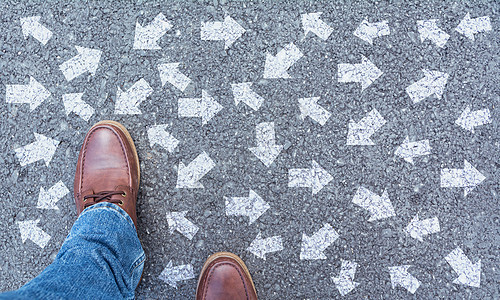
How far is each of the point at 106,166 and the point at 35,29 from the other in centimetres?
65

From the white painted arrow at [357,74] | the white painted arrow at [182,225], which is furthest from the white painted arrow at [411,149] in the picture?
the white painted arrow at [182,225]

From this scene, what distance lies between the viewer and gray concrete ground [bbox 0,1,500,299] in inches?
51.0

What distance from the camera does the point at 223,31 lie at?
133 centimetres

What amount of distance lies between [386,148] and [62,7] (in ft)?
4.75

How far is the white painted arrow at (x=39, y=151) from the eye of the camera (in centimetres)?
132

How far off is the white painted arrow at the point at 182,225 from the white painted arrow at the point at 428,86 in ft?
3.38

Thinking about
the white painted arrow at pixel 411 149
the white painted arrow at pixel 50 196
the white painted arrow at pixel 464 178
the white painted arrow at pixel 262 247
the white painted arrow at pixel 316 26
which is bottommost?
the white painted arrow at pixel 262 247

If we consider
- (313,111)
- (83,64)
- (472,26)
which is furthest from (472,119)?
(83,64)

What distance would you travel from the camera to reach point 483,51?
52.8 inches

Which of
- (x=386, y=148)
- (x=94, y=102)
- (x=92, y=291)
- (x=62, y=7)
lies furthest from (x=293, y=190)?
(x=62, y=7)

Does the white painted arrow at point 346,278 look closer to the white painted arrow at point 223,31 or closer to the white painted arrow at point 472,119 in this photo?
the white painted arrow at point 472,119

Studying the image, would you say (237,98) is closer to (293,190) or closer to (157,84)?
(157,84)

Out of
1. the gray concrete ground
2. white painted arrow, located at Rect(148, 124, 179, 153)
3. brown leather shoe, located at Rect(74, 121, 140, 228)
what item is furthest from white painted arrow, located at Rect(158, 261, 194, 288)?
white painted arrow, located at Rect(148, 124, 179, 153)

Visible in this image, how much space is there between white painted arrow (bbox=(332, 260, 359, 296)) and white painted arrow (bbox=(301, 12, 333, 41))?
91cm
